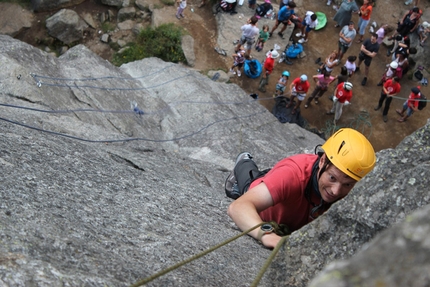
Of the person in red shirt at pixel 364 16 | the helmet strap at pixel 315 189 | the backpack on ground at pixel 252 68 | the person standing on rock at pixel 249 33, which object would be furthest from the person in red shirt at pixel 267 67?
the helmet strap at pixel 315 189

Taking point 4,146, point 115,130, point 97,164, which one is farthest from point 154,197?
point 115,130

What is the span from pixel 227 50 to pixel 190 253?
1526 cm

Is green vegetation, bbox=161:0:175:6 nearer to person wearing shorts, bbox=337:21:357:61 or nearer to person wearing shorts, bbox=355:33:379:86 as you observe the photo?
person wearing shorts, bbox=337:21:357:61

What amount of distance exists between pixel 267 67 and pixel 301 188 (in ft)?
41.9

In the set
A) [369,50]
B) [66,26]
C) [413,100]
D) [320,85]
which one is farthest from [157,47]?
[413,100]

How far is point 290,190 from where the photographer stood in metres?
4.47

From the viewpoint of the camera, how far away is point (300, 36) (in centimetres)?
1942

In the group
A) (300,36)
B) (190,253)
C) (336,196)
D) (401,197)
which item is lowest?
(300,36)

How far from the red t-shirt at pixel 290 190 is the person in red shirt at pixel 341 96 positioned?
10.9 m

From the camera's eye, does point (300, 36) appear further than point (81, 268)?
Yes

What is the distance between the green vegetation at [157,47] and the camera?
17.4 m

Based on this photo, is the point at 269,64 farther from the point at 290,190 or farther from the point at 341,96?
the point at 290,190

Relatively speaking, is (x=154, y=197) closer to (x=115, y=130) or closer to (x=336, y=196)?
(x=336, y=196)

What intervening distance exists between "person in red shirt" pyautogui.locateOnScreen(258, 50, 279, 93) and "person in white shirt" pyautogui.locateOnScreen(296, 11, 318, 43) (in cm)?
294
